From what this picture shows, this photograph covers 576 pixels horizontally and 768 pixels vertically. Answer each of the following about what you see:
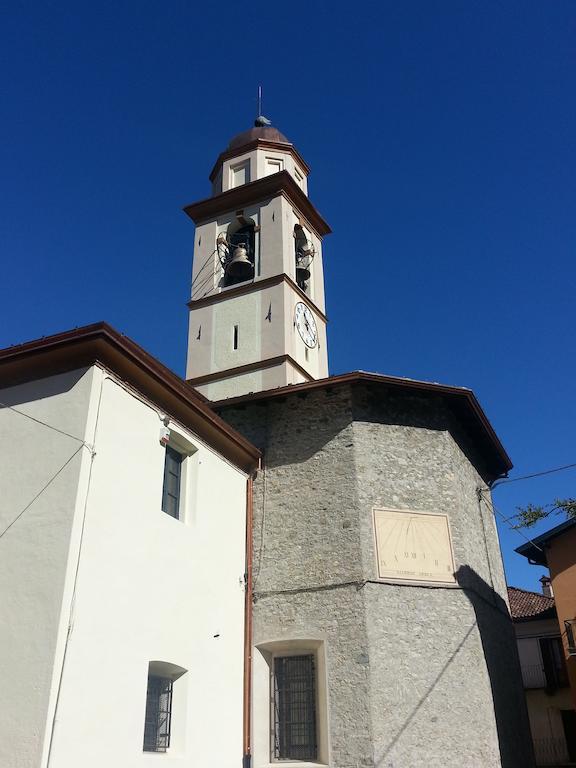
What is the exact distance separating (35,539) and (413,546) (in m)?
5.87

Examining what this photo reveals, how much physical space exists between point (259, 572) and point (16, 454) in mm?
4558

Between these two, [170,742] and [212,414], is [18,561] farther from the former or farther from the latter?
[212,414]

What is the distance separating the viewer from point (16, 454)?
8484 millimetres

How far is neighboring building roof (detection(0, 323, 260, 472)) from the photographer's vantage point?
863cm

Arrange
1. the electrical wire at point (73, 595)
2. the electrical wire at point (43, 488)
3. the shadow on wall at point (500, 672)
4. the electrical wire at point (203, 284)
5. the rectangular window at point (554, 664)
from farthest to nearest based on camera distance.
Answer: the rectangular window at point (554, 664) → the electrical wire at point (203, 284) → the shadow on wall at point (500, 672) → the electrical wire at point (43, 488) → the electrical wire at point (73, 595)

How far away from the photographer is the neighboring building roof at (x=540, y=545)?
12.8 m

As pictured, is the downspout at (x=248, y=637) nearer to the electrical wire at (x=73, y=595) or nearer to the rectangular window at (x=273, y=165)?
the electrical wire at (x=73, y=595)

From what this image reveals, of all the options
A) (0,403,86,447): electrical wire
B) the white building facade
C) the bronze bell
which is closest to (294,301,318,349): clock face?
the bronze bell

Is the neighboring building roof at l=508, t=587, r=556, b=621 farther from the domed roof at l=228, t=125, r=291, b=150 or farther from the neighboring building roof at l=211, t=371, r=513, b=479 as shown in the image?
the domed roof at l=228, t=125, r=291, b=150

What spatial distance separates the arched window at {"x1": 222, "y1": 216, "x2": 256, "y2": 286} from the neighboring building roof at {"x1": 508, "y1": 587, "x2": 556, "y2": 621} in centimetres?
1359

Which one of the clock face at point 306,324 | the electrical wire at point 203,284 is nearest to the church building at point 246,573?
the clock face at point 306,324

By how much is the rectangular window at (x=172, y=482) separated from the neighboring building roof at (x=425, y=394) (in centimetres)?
255

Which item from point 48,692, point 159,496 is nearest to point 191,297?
point 159,496

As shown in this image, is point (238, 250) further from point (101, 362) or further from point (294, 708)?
A: point (294, 708)
